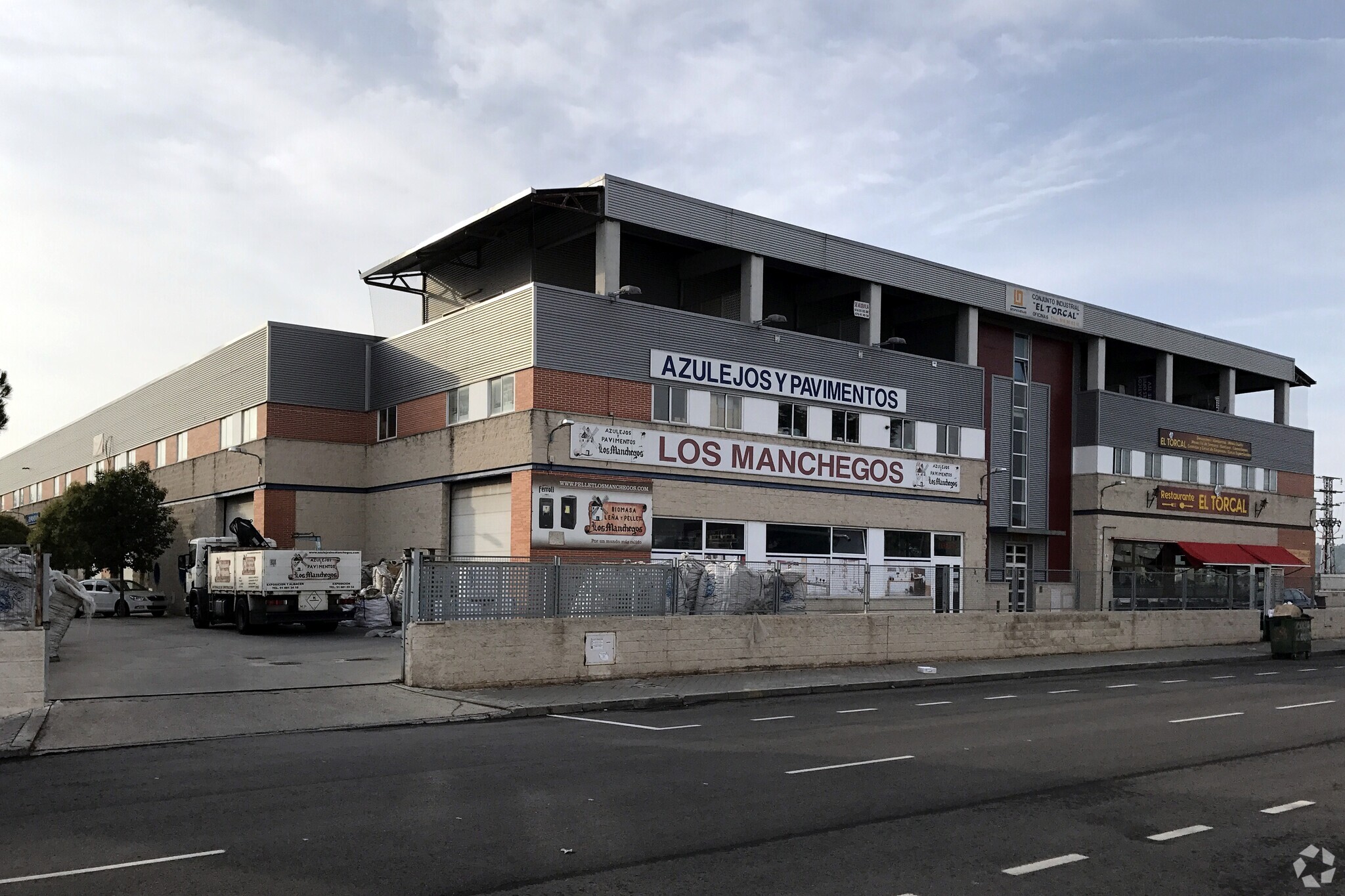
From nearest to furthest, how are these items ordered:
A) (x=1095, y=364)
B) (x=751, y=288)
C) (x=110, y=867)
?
(x=110, y=867), (x=751, y=288), (x=1095, y=364)

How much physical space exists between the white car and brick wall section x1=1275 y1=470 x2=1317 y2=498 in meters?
50.9

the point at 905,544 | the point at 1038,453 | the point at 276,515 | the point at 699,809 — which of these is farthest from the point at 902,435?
the point at 699,809

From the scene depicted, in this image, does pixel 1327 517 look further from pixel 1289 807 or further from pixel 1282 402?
pixel 1289 807

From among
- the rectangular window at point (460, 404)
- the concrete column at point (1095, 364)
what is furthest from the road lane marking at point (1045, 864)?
the concrete column at point (1095, 364)

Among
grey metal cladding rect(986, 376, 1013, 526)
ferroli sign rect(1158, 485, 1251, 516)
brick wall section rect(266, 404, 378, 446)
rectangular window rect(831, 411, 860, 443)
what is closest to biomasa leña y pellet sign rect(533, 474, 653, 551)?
rectangular window rect(831, 411, 860, 443)

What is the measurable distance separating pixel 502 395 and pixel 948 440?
56.0ft

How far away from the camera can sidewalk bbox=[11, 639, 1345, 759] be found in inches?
540

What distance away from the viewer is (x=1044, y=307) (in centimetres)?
4475

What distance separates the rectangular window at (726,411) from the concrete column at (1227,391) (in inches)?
1162

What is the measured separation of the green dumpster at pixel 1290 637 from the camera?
2969 centimetres

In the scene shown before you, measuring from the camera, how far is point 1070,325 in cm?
4566

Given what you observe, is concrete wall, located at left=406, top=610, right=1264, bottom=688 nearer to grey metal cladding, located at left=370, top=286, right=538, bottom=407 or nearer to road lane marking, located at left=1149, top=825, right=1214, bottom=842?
road lane marking, located at left=1149, top=825, right=1214, bottom=842

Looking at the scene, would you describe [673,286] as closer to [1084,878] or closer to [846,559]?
[846,559]

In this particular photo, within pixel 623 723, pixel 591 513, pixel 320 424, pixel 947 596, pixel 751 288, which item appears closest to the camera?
pixel 623 723
